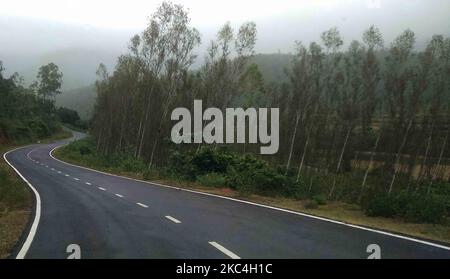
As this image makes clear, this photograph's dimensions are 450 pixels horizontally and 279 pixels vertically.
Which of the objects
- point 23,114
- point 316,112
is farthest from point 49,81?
point 316,112

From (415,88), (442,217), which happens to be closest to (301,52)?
(415,88)

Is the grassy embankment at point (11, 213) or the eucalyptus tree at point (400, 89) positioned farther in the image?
the eucalyptus tree at point (400, 89)

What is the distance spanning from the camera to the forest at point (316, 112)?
30141 mm

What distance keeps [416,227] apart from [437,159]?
32.4 meters

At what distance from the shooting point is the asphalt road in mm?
9570

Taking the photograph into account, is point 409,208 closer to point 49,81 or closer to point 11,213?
point 11,213

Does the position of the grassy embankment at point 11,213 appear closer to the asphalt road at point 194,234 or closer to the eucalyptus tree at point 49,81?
the asphalt road at point 194,234

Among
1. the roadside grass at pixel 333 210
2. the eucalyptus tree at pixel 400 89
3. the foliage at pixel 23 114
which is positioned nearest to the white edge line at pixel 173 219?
the roadside grass at pixel 333 210

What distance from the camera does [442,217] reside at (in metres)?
14.2

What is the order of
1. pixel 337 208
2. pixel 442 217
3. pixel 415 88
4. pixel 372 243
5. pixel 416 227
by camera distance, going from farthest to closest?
pixel 415 88
pixel 337 208
pixel 442 217
pixel 416 227
pixel 372 243

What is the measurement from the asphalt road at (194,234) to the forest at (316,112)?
728 centimetres

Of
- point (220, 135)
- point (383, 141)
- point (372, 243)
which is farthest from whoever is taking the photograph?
point (220, 135)

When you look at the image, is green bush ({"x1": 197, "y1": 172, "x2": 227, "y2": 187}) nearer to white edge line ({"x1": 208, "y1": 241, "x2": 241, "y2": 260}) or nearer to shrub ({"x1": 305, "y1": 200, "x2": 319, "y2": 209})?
shrub ({"x1": 305, "y1": 200, "x2": 319, "y2": 209})

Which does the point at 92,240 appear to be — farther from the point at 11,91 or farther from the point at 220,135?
the point at 11,91
